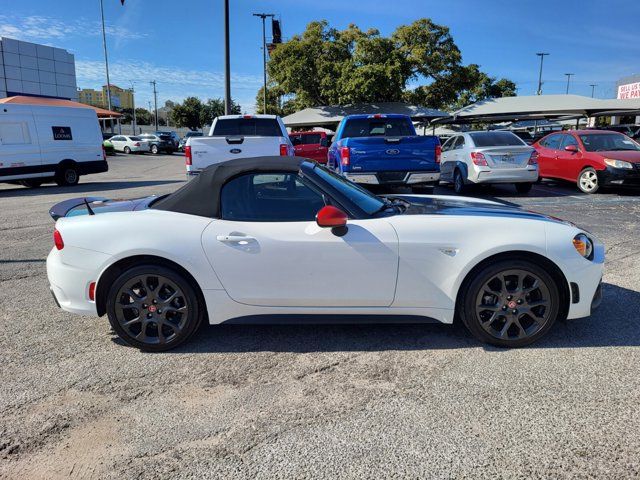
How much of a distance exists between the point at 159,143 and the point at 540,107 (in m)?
27.8

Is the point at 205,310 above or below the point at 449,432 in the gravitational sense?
above

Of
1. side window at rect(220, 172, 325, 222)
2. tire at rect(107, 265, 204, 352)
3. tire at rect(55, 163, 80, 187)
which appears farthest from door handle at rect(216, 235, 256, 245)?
tire at rect(55, 163, 80, 187)

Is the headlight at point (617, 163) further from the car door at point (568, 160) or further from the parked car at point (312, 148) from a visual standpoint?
the parked car at point (312, 148)

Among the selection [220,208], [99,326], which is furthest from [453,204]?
[99,326]

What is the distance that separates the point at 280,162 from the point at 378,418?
197 centimetres

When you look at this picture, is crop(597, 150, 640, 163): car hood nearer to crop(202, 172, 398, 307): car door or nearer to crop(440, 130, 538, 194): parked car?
crop(440, 130, 538, 194): parked car

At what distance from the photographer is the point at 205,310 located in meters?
3.51

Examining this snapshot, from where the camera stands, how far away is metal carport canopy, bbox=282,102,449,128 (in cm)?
3331

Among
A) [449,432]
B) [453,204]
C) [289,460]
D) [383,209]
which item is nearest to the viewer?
[289,460]

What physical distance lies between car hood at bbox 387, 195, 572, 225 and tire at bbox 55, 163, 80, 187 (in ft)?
49.8

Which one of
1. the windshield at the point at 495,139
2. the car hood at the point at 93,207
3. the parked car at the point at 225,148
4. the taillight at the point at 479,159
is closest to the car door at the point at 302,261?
the car hood at the point at 93,207

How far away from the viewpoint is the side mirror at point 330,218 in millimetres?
3230

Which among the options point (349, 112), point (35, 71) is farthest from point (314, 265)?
point (35, 71)

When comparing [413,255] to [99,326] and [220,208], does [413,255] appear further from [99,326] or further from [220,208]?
[99,326]
